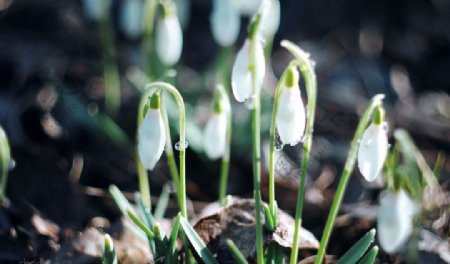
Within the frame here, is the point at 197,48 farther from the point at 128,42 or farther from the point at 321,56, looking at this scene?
the point at 321,56

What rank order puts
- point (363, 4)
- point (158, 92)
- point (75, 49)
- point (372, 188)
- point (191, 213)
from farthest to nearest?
1. point (363, 4)
2. point (75, 49)
3. point (372, 188)
4. point (191, 213)
5. point (158, 92)

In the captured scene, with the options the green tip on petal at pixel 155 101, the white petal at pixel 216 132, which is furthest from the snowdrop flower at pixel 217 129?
the green tip on petal at pixel 155 101

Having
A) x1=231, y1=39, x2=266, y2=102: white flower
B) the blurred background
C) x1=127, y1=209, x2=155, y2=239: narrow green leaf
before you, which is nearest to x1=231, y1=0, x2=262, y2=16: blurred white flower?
the blurred background

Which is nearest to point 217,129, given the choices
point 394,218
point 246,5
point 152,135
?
point 152,135

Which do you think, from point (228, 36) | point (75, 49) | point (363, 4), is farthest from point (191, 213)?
point (363, 4)

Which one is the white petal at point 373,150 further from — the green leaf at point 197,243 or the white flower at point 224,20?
the white flower at point 224,20
